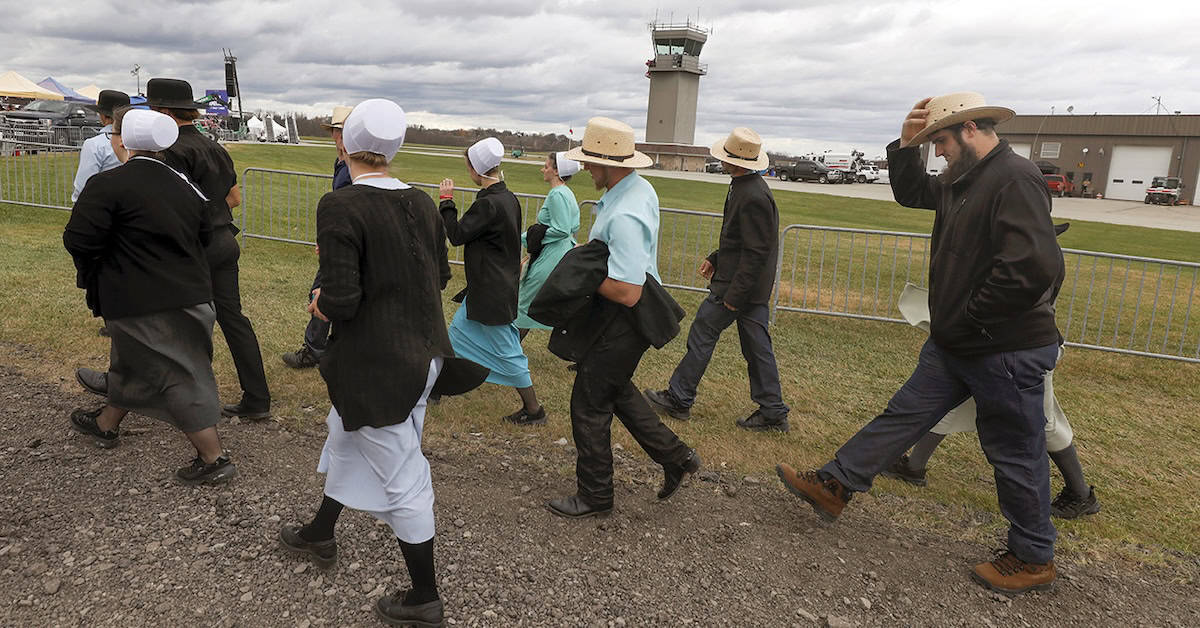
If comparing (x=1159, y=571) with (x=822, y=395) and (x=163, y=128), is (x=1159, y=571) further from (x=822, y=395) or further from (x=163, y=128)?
(x=163, y=128)

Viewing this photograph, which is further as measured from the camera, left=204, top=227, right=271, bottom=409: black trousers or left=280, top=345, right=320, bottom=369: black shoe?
left=280, top=345, right=320, bottom=369: black shoe

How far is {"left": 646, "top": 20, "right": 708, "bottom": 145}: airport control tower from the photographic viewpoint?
224 feet

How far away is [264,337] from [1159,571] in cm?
629

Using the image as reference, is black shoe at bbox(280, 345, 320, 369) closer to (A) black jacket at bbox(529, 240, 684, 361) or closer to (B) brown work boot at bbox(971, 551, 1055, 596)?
(A) black jacket at bbox(529, 240, 684, 361)

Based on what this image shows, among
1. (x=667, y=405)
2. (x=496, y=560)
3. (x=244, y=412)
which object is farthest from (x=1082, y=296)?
(x=244, y=412)

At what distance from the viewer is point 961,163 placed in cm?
330

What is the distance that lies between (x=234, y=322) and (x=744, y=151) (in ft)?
10.9

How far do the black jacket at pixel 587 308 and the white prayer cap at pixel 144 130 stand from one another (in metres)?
1.87

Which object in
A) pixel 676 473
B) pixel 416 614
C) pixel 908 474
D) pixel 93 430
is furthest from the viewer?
pixel 908 474

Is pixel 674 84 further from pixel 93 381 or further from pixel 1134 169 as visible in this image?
pixel 93 381

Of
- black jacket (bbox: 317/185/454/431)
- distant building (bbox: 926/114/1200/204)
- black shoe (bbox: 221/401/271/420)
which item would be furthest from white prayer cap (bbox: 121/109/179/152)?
distant building (bbox: 926/114/1200/204)

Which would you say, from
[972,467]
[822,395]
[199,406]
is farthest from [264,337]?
[972,467]

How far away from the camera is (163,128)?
3.62m

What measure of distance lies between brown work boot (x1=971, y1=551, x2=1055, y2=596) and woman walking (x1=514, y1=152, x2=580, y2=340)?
337 cm
